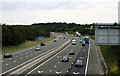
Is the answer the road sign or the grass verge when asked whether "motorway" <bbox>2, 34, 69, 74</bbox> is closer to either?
the road sign

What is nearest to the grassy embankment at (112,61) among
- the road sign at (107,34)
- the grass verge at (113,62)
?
the grass verge at (113,62)

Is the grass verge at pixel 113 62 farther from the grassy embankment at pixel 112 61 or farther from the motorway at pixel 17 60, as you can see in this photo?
the motorway at pixel 17 60

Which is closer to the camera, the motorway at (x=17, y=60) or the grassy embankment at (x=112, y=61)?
the grassy embankment at (x=112, y=61)

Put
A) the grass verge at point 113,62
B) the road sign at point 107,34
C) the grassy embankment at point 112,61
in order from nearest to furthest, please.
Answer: the grass verge at point 113,62
the grassy embankment at point 112,61
the road sign at point 107,34

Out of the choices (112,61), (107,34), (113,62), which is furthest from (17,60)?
(107,34)

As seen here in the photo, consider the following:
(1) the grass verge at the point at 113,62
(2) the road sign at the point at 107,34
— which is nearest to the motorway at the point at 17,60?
(2) the road sign at the point at 107,34

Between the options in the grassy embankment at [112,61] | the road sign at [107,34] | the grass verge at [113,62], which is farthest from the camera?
the road sign at [107,34]

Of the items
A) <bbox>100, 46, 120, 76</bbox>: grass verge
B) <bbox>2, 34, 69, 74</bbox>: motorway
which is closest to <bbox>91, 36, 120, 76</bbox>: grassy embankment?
<bbox>100, 46, 120, 76</bbox>: grass verge

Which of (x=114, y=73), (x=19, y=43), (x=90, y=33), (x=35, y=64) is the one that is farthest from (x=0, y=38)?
(x=90, y=33)

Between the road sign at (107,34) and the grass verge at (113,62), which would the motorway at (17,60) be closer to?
the road sign at (107,34)

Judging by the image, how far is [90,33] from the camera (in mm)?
166625

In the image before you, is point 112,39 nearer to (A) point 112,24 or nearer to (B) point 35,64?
(A) point 112,24

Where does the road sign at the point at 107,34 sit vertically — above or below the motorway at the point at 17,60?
above

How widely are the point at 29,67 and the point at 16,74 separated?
5.92 metres
